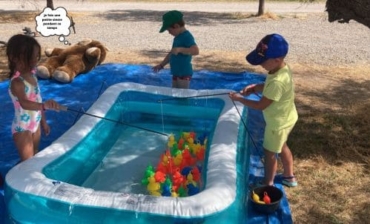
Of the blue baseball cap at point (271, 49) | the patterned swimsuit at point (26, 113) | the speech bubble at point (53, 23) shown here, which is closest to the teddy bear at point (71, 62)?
the speech bubble at point (53, 23)

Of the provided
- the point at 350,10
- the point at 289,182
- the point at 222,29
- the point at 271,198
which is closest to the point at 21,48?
the point at 271,198

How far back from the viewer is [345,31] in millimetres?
10031

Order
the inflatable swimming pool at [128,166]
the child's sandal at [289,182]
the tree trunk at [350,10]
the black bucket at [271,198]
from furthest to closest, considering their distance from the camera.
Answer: the tree trunk at [350,10]
the child's sandal at [289,182]
the black bucket at [271,198]
the inflatable swimming pool at [128,166]

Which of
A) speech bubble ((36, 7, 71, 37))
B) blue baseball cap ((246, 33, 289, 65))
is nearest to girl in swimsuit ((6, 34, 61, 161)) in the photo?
blue baseball cap ((246, 33, 289, 65))

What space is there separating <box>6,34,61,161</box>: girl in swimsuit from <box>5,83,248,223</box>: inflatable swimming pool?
20 centimetres

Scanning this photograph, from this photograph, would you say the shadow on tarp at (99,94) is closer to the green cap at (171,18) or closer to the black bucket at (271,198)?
the black bucket at (271,198)

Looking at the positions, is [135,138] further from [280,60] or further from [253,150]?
[280,60]

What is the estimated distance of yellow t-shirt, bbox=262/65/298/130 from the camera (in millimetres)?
2916

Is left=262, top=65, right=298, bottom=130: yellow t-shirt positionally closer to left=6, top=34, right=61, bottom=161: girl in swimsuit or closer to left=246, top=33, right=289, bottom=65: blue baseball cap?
left=246, top=33, right=289, bottom=65: blue baseball cap

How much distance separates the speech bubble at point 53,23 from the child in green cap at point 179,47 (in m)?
1.37

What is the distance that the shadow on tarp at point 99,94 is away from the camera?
3373 mm

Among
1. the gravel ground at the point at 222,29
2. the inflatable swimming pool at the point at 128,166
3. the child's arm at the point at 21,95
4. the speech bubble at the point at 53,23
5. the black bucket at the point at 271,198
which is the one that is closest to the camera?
the inflatable swimming pool at the point at 128,166

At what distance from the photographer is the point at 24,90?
10.1ft

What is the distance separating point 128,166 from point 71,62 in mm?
2474
